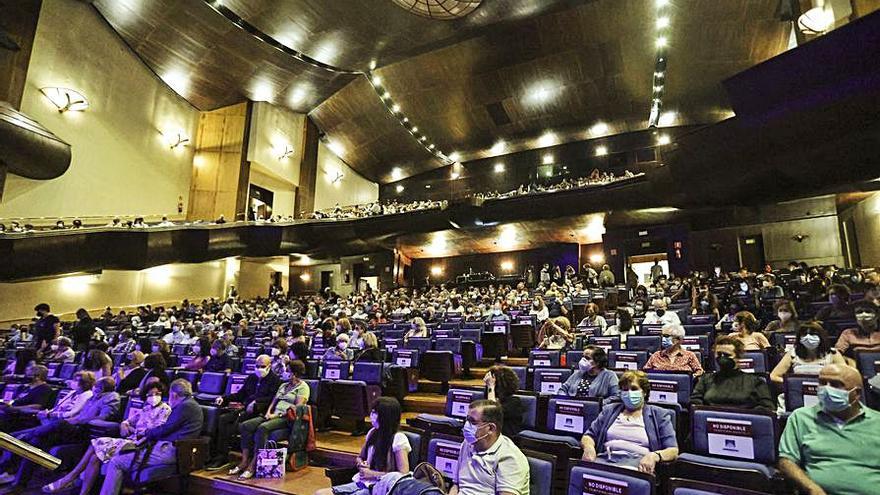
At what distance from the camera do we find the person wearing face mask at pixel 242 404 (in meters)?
4.41

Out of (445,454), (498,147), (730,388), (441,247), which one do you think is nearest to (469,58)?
(498,147)

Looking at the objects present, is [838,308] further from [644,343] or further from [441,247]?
[441,247]

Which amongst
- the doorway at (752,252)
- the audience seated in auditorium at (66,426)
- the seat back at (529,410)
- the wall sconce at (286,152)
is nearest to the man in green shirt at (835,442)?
the seat back at (529,410)

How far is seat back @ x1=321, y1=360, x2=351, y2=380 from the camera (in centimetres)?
544

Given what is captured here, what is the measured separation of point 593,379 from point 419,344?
325 centimetres

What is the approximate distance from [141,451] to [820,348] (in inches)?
209

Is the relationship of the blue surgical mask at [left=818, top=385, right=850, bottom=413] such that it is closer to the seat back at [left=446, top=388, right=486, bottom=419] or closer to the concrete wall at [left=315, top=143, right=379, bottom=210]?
the seat back at [left=446, top=388, right=486, bottom=419]

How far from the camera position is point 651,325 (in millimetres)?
5996

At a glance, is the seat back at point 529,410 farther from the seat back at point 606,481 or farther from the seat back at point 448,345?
the seat back at point 448,345

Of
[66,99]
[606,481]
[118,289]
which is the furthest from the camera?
[118,289]

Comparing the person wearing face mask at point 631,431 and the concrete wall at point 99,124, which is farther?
the concrete wall at point 99,124

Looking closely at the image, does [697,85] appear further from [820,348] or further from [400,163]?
[820,348]

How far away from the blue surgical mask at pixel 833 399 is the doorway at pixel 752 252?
15.7 meters

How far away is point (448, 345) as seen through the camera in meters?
6.30
